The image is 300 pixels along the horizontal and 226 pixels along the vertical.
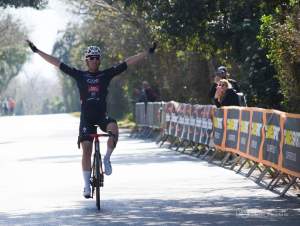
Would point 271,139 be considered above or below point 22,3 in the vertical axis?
below

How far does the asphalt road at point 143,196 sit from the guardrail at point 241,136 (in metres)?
0.40

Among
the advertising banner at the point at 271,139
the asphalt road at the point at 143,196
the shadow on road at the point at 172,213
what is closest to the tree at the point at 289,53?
the advertising banner at the point at 271,139

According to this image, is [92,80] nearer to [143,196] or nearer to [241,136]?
[143,196]

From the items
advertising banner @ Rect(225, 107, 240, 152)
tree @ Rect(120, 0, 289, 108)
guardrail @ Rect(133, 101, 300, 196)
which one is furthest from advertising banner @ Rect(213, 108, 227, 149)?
tree @ Rect(120, 0, 289, 108)

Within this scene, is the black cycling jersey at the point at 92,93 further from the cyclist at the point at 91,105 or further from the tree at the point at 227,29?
the tree at the point at 227,29

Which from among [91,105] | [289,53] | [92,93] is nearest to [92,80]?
[92,93]

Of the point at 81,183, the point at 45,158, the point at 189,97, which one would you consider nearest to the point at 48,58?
the point at 81,183

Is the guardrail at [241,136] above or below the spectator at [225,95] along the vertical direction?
below

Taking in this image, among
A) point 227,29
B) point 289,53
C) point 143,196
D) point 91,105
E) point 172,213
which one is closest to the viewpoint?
point 172,213

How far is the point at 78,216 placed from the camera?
13070 millimetres

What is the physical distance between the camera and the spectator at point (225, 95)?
22.2 m

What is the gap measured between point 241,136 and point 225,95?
2.66 meters

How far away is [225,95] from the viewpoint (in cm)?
2244

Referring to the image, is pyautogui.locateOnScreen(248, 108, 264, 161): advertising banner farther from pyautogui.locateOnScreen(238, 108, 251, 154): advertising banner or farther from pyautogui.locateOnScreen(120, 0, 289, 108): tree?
pyautogui.locateOnScreen(120, 0, 289, 108): tree
